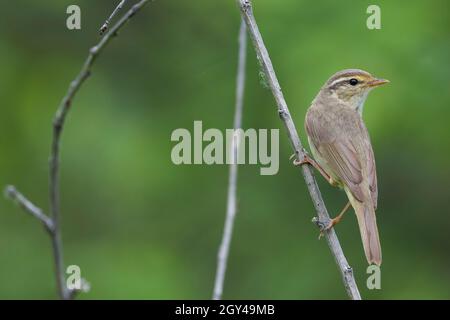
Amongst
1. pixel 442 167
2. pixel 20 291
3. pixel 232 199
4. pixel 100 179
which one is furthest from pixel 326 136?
pixel 20 291

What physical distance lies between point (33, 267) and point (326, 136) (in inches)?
151

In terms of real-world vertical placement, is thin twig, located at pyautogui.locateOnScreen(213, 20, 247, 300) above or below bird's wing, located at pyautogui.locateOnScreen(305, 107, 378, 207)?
below

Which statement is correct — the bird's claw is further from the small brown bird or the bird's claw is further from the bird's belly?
the bird's belly

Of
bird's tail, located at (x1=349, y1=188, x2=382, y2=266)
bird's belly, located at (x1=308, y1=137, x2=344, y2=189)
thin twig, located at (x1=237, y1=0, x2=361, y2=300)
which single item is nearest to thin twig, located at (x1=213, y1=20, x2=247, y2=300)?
thin twig, located at (x1=237, y1=0, x2=361, y2=300)

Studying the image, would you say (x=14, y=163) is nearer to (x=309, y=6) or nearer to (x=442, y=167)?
(x=309, y=6)

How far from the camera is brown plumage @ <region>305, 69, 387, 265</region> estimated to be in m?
4.75

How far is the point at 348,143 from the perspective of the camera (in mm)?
5160

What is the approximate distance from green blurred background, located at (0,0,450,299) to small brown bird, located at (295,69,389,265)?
3.26ft

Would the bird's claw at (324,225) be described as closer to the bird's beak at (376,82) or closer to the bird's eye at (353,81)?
the bird's beak at (376,82)

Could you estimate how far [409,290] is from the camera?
24.4 ft

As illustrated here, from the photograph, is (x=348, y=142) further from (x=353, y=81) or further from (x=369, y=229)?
(x=369, y=229)

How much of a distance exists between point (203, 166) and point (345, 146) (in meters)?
3.18
